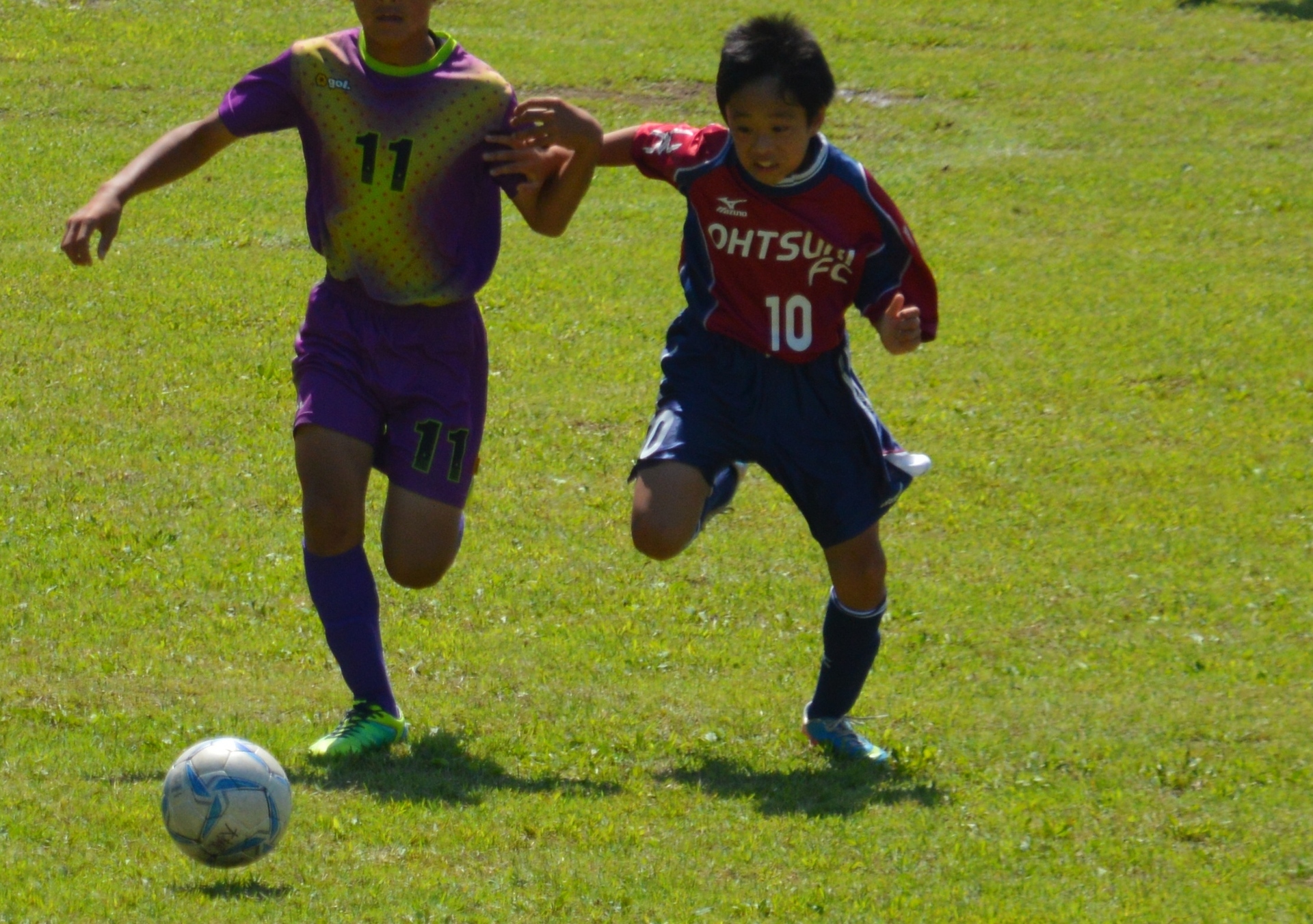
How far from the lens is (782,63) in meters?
5.46

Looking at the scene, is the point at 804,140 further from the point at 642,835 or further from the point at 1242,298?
the point at 1242,298

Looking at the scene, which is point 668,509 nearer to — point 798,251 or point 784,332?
point 784,332

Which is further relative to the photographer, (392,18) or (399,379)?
(399,379)

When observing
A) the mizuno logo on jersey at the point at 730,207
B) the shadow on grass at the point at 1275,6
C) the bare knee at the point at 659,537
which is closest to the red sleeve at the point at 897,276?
the mizuno logo on jersey at the point at 730,207

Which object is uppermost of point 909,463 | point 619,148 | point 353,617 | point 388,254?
point 619,148

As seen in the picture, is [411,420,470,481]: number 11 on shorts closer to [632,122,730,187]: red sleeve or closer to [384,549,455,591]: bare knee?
[384,549,455,591]: bare knee

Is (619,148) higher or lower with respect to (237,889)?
higher

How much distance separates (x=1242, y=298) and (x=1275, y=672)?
21.9ft

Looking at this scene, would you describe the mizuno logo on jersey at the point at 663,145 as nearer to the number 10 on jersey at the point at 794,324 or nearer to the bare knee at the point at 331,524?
the number 10 on jersey at the point at 794,324

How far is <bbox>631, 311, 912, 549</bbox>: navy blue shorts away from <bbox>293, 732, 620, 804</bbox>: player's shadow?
39.3 inches

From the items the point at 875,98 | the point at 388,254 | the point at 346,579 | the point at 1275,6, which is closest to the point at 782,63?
the point at 388,254

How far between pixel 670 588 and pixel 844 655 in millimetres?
1929

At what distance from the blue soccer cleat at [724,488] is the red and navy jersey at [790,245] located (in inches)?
19.9

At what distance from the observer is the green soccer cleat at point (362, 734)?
5.59 m
